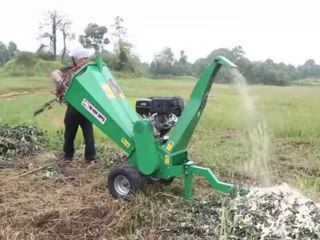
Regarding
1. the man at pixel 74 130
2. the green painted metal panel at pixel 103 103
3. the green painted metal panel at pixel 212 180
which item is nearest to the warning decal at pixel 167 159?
the green painted metal panel at pixel 212 180

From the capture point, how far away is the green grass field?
5391 millimetres

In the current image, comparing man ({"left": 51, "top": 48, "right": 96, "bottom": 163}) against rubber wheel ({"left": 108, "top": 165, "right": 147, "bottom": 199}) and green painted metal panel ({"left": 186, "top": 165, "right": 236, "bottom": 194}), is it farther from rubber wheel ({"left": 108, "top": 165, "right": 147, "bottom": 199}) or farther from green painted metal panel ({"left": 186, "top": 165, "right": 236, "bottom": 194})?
green painted metal panel ({"left": 186, "top": 165, "right": 236, "bottom": 194})

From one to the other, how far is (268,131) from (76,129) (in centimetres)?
330

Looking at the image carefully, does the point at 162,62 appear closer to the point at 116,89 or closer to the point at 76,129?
the point at 76,129

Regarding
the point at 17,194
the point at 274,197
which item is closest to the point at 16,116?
the point at 17,194

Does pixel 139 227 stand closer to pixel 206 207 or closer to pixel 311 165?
pixel 206 207

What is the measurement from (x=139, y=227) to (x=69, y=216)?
65cm

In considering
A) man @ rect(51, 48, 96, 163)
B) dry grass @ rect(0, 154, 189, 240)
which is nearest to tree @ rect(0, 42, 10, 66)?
man @ rect(51, 48, 96, 163)

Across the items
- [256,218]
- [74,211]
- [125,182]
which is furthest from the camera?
[125,182]

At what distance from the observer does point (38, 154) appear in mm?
6664

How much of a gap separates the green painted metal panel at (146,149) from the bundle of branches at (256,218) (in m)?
0.56

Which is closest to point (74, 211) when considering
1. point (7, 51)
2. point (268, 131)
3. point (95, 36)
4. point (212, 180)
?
point (212, 180)

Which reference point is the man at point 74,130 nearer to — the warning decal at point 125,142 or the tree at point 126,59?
the warning decal at point 125,142

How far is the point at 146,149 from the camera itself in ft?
14.8
